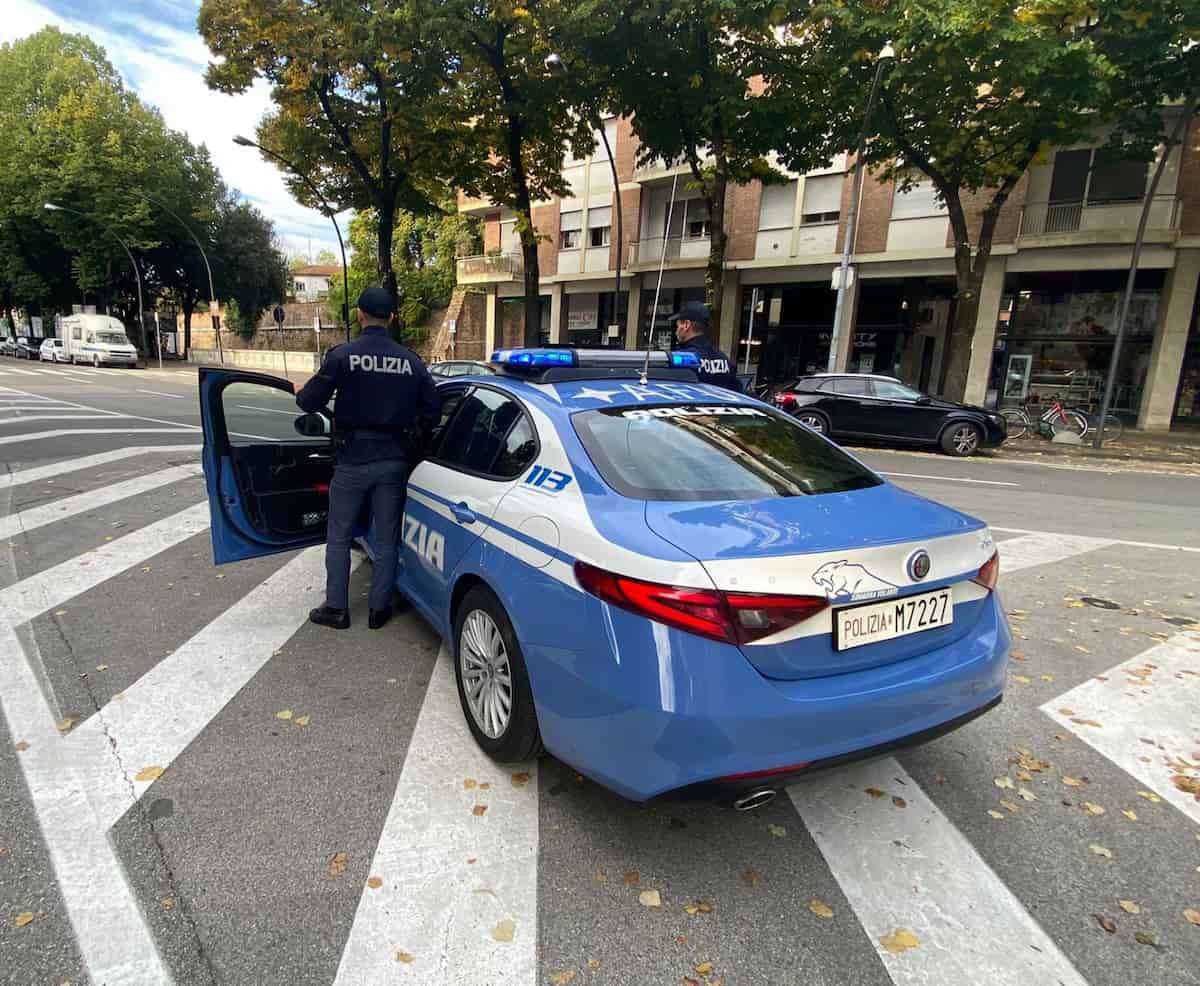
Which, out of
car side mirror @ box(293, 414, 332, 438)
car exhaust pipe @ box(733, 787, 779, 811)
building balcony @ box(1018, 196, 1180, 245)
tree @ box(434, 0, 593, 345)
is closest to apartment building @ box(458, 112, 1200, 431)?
building balcony @ box(1018, 196, 1180, 245)

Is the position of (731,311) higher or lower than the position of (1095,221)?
lower

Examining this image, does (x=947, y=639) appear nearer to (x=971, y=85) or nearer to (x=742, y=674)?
(x=742, y=674)

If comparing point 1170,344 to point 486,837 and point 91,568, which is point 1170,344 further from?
point 91,568

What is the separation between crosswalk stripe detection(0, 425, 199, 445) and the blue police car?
34.3ft

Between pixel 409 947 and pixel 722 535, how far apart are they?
1474mm

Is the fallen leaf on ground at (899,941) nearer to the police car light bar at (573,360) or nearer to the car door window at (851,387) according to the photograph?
the police car light bar at (573,360)

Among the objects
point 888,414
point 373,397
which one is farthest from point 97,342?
point 373,397

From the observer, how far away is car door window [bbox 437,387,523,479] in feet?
10.4

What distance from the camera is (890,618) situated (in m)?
2.23

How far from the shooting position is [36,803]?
99.3 inches

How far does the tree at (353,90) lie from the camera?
48.3ft

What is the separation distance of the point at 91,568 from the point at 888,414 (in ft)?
44.7

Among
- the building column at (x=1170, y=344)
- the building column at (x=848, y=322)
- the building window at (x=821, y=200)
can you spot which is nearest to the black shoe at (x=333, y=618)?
the building column at (x=848, y=322)

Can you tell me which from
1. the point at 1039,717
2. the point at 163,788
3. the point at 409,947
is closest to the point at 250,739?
the point at 163,788
